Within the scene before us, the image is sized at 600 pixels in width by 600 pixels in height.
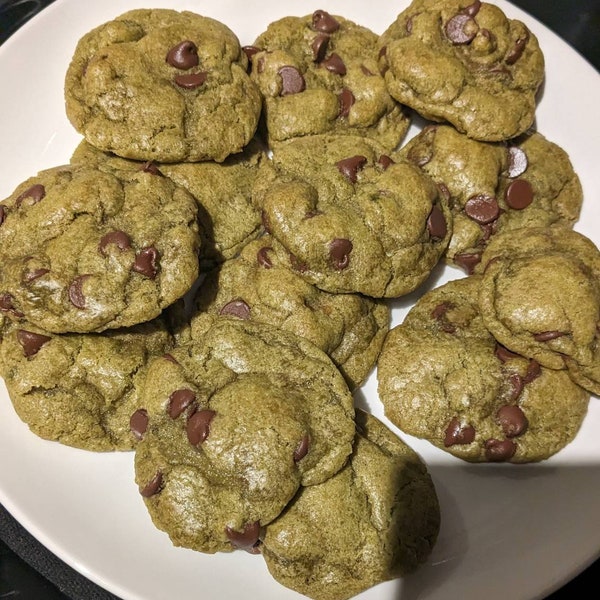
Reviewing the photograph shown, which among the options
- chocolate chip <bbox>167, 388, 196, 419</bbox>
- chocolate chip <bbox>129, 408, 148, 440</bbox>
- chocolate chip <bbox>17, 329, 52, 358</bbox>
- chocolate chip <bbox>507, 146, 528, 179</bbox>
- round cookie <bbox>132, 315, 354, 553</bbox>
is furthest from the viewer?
chocolate chip <bbox>507, 146, 528, 179</bbox>

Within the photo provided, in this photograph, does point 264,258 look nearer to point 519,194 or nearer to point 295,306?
point 295,306

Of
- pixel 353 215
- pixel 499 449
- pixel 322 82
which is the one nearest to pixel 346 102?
pixel 322 82

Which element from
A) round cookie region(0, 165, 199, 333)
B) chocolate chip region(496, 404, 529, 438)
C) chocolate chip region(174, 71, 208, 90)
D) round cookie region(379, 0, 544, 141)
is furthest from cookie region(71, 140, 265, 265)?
chocolate chip region(496, 404, 529, 438)

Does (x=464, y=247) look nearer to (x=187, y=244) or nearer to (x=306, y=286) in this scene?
(x=306, y=286)

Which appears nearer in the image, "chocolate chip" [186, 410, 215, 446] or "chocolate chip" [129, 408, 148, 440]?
"chocolate chip" [186, 410, 215, 446]

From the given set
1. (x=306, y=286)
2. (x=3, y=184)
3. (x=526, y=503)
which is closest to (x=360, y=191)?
(x=306, y=286)

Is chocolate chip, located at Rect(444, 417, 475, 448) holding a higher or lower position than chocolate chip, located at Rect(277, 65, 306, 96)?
lower

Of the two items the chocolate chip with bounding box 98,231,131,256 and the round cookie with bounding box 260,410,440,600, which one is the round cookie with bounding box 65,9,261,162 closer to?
the chocolate chip with bounding box 98,231,131,256
